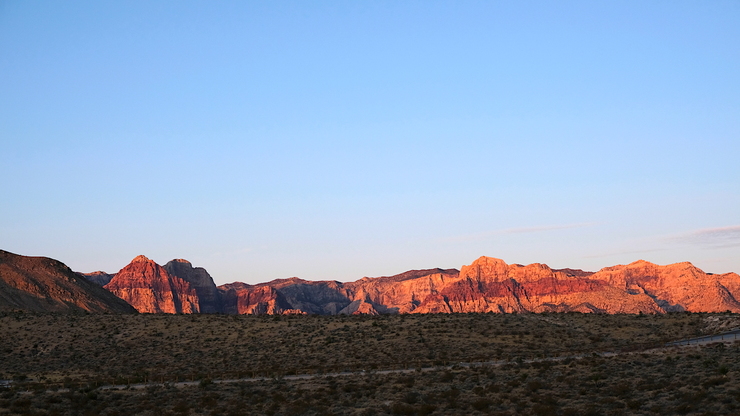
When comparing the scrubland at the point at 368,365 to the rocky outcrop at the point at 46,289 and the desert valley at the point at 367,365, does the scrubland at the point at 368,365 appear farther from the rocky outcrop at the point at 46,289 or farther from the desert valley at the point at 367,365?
the rocky outcrop at the point at 46,289

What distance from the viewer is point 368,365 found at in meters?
57.3

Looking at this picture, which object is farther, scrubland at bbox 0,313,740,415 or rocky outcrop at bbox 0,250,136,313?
rocky outcrop at bbox 0,250,136,313

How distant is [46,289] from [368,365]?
344ft

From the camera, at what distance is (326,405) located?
39750mm

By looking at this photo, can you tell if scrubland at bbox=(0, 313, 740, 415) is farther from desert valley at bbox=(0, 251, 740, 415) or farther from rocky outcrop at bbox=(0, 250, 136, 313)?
rocky outcrop at bbox=(0, 250, 136, 313)

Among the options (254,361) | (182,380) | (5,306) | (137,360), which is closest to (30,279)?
(5,306)

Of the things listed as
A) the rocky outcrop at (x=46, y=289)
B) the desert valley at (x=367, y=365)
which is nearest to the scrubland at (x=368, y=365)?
the desert valley at (x=367, y=365)

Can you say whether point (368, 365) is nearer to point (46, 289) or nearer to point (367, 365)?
point (367, 365)

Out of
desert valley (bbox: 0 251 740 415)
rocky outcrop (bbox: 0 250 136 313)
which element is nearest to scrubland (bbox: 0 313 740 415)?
desert valley (bbox: 0 251 740 415)

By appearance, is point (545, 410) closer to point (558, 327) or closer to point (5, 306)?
point (558, 327)

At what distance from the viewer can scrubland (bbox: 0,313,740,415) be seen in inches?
1516

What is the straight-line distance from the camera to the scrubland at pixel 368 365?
126 ft

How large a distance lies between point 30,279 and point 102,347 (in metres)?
73.6

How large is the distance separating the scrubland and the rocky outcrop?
38325 mm
